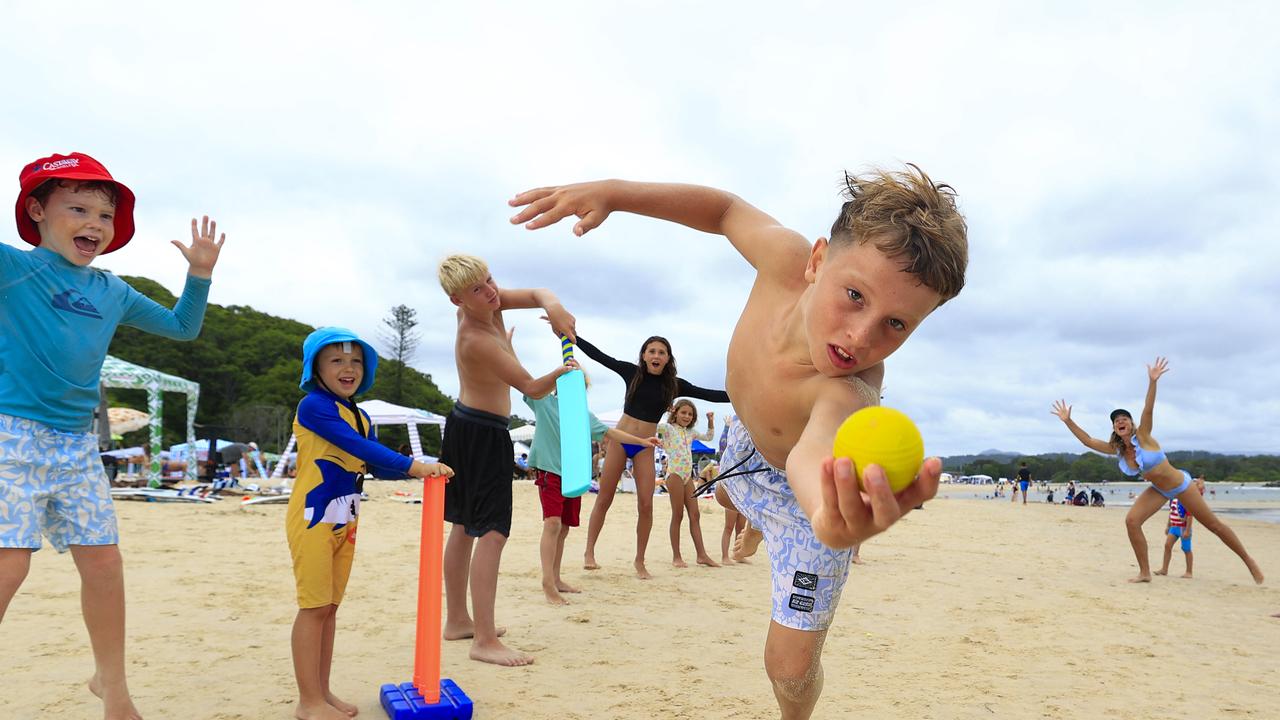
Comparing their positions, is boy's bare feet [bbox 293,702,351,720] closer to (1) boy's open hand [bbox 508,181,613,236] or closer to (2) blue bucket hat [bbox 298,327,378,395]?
(2) blue bucket hat [bbox 298,327,378,395]

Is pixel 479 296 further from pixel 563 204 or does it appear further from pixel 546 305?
pixel 563 204

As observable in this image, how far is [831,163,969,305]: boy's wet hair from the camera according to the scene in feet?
6.51

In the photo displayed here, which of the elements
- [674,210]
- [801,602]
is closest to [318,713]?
[801,602]

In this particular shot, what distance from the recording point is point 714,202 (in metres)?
3.11

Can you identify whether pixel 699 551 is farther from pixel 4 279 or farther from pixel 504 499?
pixel 4 279

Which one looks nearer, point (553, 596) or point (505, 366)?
point (505, 366)

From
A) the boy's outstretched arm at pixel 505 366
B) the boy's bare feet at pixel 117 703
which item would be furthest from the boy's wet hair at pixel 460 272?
the boy's bare feet at pixel 117 703

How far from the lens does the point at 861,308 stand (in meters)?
2.06

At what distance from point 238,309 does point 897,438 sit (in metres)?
→ 68.8

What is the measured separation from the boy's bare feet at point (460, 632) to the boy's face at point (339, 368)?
6.21 feet

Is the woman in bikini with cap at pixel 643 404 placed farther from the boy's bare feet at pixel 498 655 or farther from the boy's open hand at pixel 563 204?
the boy's open hand at pixel 563 204

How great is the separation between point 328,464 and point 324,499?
15 centimetres

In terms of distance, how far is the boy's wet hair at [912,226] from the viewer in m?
1.98

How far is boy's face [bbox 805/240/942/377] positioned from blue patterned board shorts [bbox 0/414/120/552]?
2.66m
